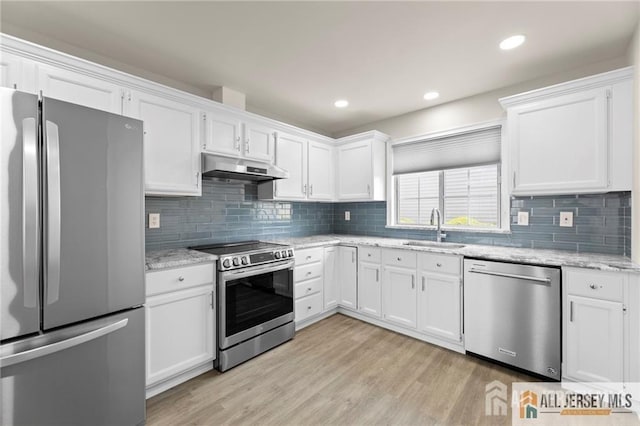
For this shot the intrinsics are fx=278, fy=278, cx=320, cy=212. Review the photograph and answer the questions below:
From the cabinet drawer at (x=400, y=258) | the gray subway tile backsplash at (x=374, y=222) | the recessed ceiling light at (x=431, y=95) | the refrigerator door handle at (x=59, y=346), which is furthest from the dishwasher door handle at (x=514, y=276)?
the refrigerator door handle at (x=59, y=346)

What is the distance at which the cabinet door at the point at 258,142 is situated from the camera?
294 cm

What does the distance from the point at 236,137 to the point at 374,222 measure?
7.31 feet

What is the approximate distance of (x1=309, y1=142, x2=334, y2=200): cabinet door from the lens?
3.71 m

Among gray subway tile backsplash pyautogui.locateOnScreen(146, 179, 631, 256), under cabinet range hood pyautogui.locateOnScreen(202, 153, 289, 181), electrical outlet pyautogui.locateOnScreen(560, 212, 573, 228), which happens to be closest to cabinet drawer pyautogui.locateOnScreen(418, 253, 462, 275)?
gray subway tile backsplash pyautogui.locateOnScreen(146, 179, 631, 256)

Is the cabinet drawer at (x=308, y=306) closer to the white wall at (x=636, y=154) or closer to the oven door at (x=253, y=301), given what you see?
the oven door at (x=253, y=301)

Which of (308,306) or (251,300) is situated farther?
(308,306)

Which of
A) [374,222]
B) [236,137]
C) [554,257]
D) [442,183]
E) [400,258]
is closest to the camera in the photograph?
[554,257]

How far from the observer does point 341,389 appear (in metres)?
2.10

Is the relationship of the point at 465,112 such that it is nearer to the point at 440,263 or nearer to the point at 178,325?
the point at 440,263

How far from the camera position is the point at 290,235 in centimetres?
388

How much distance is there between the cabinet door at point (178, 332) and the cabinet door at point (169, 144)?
2.91 ft

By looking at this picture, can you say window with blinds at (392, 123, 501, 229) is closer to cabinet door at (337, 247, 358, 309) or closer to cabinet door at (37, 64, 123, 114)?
cabinet door at (337, 247, 358, 309)

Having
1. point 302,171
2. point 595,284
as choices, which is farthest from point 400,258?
point 302,171

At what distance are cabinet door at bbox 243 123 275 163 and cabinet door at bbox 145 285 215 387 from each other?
146cm
